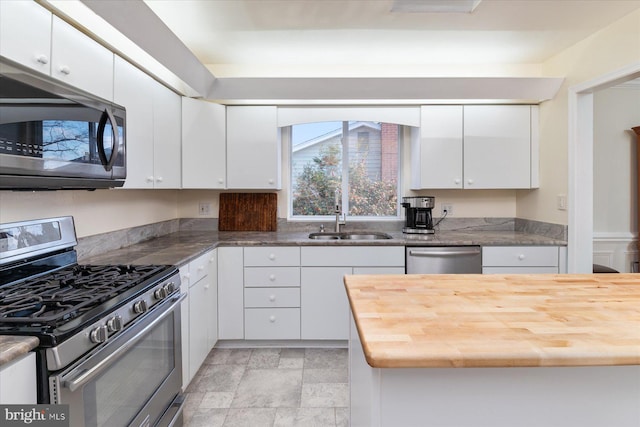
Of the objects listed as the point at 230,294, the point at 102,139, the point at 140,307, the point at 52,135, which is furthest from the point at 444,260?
the point at 52,135

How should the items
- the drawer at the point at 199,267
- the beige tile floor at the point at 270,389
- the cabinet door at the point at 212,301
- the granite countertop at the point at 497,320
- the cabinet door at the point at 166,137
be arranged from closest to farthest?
the granite countertop at the point at 497,320
the beige tile floor at the point at 270,389
the drawer at the point at 199,267
the cabinet door at the point at 166,137
the cabinet door at the point at 212,301

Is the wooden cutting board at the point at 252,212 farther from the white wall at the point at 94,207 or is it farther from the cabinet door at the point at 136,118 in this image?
the cabinet door at the point at 136,118

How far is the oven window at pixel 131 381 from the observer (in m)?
1.25

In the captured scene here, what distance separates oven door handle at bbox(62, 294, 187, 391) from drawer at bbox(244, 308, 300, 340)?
1.25 metres

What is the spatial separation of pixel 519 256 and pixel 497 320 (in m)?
2.10

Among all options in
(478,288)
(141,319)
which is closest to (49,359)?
(141,319)

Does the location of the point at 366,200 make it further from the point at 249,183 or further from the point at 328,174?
the point at 249,183

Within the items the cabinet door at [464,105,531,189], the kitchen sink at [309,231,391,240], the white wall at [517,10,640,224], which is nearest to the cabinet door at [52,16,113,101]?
the kitchen sink at [309,231,391,240]

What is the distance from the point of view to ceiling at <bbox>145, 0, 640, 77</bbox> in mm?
2242

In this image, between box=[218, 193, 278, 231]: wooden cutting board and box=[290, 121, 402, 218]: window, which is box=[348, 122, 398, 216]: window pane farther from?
box=[218, 193, 278, 231]: wooden cutting board

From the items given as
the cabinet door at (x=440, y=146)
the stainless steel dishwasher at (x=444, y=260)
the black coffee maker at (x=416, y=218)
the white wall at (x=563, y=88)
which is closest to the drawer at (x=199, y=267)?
the stainless steel dishwasher at (x=444, y=260)

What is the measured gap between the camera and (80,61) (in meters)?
1.73

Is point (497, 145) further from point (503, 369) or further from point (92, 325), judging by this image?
point (92, 325)

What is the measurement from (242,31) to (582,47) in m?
2.46
